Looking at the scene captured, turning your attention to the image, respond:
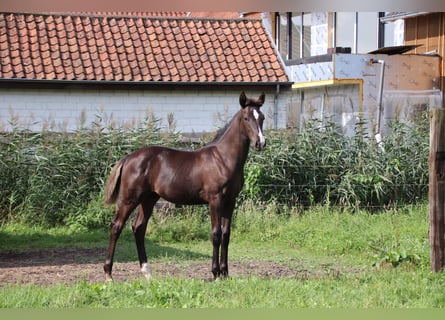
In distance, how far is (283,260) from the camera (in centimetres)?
1066

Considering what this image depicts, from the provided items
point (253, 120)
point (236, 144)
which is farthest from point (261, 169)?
point (253, 120)

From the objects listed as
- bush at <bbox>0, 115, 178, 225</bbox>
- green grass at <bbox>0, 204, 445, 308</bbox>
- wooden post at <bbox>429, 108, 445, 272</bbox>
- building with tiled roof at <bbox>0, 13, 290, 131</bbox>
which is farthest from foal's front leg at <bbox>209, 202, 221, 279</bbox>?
building with tiled roof at <bbox>0, 13, 290, 131</bbox>

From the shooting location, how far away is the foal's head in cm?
821

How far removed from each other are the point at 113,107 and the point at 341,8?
16.3 meters

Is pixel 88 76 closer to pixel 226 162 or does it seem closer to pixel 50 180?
pixel 50 180

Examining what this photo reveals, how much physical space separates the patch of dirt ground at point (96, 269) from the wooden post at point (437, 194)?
3.90 feet

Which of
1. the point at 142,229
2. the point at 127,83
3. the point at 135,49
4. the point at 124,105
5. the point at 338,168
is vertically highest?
the point at 135,49

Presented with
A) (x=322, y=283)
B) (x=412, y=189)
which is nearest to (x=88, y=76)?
(x=412, y=189)

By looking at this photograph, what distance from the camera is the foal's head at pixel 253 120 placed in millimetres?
8211

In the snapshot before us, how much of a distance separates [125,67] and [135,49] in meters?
1.04

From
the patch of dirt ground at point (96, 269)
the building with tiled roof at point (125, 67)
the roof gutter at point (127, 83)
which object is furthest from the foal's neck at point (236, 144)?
the roof gutter at point (127, 83)

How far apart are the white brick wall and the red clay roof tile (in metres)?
0.47

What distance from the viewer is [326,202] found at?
46.8 ft

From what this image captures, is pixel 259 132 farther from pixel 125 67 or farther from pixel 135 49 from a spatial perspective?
pixel 135 49
